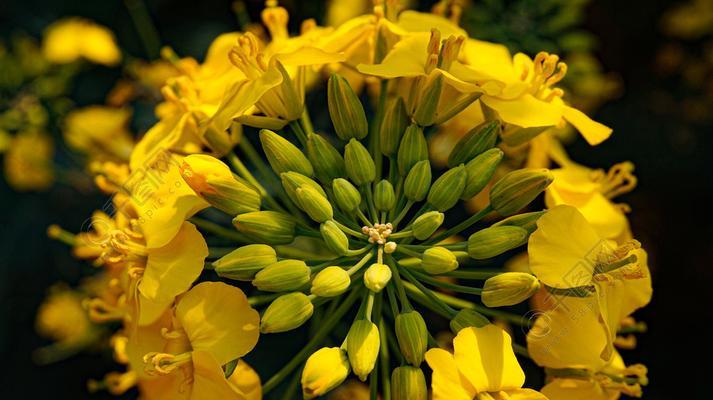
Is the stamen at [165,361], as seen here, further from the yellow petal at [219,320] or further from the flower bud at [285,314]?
the flower bud at [285,314]

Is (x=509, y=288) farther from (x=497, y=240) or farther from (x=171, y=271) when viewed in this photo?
(x=171, y=271)

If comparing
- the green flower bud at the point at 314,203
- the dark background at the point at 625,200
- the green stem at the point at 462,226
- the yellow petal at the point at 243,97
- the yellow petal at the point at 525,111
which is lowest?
the dark background at the point at 625,200

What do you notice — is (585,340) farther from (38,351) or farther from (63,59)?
(38,351)

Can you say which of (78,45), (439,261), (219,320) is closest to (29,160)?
(78,45)

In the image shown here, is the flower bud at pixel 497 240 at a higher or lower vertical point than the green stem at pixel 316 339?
higher

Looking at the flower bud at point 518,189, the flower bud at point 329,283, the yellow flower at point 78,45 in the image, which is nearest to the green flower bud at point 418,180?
the flower bud at point 518,189

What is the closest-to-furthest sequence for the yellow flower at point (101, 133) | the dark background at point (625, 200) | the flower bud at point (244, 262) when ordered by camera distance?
the flower bud at point (244, 262) < the yellow flower at point (101, 133) < the dark background at point (625, 200)

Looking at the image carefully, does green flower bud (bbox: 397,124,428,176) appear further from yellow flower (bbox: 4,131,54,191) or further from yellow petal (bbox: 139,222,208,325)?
yellow flower (bbox: 4,131,54,191)
